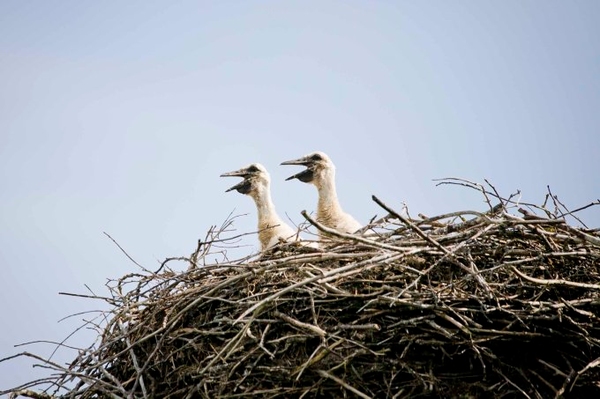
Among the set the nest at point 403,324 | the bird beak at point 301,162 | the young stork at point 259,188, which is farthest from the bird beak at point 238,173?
the nest at point 403,324

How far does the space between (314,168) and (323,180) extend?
135 millimetres

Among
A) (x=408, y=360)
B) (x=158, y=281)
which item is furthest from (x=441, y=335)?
(x=158, y=281)

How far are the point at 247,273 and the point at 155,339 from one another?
0.65 m

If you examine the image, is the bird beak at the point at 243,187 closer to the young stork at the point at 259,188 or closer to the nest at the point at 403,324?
the young stork at the point at 259,188

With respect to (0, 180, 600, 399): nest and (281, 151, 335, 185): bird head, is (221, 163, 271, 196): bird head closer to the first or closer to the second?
(281, 151, 335, 185): bird head

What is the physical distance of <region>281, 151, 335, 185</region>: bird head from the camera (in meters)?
6.53

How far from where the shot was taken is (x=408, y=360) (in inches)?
137

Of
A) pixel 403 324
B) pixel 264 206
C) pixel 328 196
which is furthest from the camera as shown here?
pixel 264 206

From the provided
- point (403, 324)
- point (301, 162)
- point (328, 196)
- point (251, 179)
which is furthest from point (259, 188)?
point (403, 324)

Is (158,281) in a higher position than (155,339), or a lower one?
higher

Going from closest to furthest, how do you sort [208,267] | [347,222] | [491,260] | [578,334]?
[578,334] → [491,260] → [208,267] → [347,222]

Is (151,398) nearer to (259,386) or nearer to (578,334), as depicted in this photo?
(259,386)

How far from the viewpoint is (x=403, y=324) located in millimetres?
3430

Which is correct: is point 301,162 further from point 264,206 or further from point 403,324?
point 403,324
